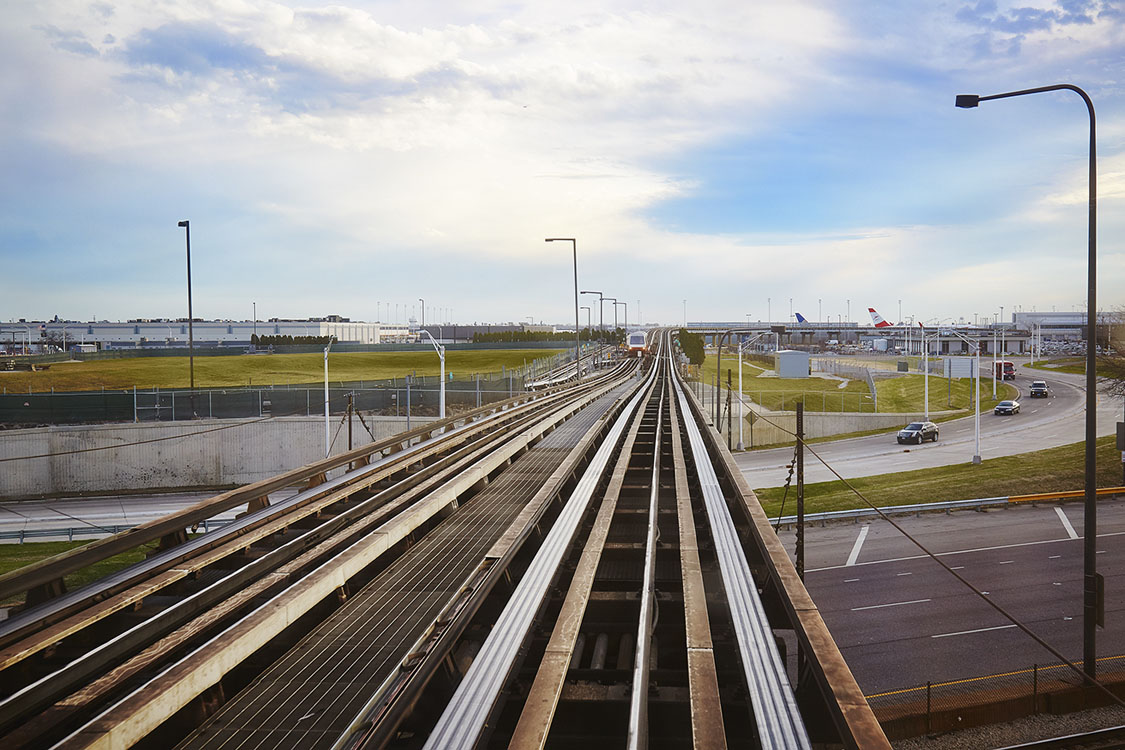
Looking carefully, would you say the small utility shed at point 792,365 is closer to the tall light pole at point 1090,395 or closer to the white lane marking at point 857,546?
the white lane marking at point 857,546

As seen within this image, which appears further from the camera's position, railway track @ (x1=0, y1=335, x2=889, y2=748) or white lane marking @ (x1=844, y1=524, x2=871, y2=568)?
white lane marking @ (x1=844, y1=524, x2=871, y2=568)

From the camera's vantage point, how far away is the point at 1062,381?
269 ft

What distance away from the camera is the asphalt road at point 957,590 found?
16.2 m

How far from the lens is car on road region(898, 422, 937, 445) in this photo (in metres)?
46.5

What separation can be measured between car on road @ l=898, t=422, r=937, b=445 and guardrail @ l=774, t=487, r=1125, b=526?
1534 centimetres

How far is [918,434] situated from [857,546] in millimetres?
25407

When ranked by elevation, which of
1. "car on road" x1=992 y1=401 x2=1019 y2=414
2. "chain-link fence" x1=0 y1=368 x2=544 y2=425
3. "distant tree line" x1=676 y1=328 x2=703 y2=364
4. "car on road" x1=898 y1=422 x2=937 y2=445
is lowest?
"car on road" x1=898 y1=422 x2=937 y2=445

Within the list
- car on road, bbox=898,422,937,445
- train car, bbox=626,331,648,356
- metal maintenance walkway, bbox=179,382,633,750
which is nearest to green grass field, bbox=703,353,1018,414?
car on road, bbox=898,422,937,445

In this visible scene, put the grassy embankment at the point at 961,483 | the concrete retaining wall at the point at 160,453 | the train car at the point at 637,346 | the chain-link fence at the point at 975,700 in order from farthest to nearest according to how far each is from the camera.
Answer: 1. the train car at the point at 637,346
2. the concrete retaining wall at the point at 160,453
3. the grassy embankment at the point at 961,483
4. the chain-link fence at the point at 975,700

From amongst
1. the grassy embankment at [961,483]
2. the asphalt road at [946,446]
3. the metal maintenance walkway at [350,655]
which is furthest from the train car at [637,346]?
the metal maintenance walkway at [350,655]

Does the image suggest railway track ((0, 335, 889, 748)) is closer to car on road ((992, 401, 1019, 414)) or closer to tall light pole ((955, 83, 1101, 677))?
tall light pole ((955, 83, 1101, 677))

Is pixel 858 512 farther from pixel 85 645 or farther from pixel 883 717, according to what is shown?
pixel 85 645

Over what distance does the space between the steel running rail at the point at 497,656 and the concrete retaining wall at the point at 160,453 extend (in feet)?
99.7

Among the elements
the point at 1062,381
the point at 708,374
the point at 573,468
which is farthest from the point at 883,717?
the point at 1062,381
